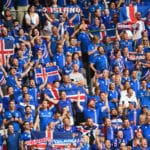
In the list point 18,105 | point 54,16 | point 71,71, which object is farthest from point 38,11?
point 18,105

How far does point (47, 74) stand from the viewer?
21.8m

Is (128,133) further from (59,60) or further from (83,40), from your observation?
(83,40)

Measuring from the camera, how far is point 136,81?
2264 cm

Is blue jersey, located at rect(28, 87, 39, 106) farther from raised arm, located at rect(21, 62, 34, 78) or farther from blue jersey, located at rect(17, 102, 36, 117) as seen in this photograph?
raised arm, located at rect(21, 62, 34, 78)

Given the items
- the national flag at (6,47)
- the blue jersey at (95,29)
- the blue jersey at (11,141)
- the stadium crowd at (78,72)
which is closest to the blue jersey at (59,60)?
the stadium crowd at (78,72)

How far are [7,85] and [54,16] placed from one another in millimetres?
3091

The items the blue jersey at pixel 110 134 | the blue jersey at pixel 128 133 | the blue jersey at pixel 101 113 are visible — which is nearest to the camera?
the blue jersey at pixel 110 134

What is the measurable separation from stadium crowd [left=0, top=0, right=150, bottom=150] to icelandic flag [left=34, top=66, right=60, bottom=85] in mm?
38

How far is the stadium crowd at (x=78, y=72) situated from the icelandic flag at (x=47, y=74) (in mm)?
38

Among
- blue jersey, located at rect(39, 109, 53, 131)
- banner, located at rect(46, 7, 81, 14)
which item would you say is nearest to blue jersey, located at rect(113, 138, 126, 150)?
blue jersey, located at rect(39, 109, 53, 131)

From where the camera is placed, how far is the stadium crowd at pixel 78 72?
20.5m

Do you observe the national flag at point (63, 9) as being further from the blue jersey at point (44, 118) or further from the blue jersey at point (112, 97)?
the blue jersey at point (44, 118)

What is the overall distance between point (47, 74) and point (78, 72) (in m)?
0.84

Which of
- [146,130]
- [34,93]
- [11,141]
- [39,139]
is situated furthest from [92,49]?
[11,141]
